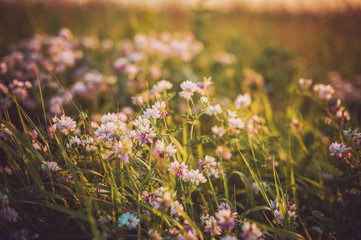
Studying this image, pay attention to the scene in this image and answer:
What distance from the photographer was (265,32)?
18.7 feet

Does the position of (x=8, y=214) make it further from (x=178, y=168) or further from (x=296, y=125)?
(x=296, y=125)

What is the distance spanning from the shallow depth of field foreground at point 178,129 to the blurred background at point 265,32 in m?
0.04

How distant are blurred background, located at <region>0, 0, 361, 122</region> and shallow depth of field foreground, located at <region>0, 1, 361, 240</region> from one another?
1.4 inches

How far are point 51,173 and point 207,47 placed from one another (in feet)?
11.3

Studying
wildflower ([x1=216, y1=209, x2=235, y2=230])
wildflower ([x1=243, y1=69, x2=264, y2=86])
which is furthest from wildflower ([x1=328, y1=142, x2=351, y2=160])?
wildflower ([x1=243, y1=69, x2=264, y2=86])

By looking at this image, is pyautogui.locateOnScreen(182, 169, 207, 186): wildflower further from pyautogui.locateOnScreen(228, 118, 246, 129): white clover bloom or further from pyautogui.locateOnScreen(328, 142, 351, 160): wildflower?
pyautogui.locateOnScreen(328, 142, 351, 160): wildflower

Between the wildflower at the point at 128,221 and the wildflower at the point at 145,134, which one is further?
the wildflower at the point at 145,134

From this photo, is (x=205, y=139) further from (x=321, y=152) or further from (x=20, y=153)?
(x=321, y=152)

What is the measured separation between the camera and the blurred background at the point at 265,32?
3.69 meters

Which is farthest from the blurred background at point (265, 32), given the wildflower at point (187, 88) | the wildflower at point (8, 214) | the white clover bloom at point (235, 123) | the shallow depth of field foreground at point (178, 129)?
the wildflower at point (8, 214)

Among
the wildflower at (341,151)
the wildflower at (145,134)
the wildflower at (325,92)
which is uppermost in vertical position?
the wildflower at (325,92)

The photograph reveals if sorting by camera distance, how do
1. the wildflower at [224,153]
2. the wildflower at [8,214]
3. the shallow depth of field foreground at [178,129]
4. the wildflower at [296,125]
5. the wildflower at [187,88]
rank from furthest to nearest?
the wildflower at [296,125], the wildflower at [224,153], the wildflower at [187,88], the shallow depth of field foreground at [178,129], the wildflower at [8,214]

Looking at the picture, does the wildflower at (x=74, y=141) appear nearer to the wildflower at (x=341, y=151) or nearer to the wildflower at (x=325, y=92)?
the wildflower at (x=341, y=151)

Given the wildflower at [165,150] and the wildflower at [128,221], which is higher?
the wildflower at [165,150]
